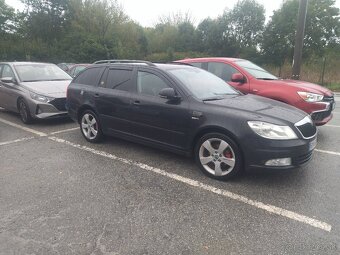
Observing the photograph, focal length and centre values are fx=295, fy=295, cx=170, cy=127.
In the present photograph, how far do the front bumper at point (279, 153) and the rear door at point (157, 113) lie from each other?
38.9 inches

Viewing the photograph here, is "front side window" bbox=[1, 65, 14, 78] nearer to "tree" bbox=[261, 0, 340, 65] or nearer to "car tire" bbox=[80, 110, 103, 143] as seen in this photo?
"car tire" bbox=[80, 110, 103, 143]

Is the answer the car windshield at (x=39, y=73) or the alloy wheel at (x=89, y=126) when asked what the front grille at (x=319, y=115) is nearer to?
the alloy wheel at (x=89, y=126)

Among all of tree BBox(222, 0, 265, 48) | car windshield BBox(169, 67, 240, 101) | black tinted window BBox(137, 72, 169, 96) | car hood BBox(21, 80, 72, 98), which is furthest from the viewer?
tree BBox(222, 0, 265, 48)

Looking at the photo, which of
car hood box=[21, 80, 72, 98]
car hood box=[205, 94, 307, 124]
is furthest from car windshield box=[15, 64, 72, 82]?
car hood box=[205, 94, 307, 124]

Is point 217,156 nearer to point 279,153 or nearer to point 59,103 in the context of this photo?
point 279,153

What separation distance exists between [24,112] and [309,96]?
6.34 meters

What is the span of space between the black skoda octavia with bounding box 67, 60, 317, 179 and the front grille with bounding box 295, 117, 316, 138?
0.05ft

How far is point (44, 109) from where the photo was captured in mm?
6734

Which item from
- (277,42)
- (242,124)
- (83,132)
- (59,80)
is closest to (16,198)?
(83,132)

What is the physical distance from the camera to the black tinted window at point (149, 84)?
454cm

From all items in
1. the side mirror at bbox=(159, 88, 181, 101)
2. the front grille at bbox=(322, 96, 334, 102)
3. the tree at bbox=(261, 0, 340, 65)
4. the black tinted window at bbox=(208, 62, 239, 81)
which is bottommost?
the front grille at bbox=(322, 96, 334, 102)

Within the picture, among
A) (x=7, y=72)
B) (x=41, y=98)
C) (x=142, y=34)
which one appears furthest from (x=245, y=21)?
(x=41, y=98)

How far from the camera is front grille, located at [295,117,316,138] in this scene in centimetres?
376

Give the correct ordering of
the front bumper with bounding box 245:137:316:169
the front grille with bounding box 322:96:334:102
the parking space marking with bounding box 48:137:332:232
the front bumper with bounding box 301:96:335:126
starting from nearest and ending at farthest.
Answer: the parking space marking with bounding box 48:137:332:232 < the front bumper with bounding box 245:137:316:169 < the front bumper with bounding box 301:96:335:126 < the front grille with bounding box 322:96:334:102
